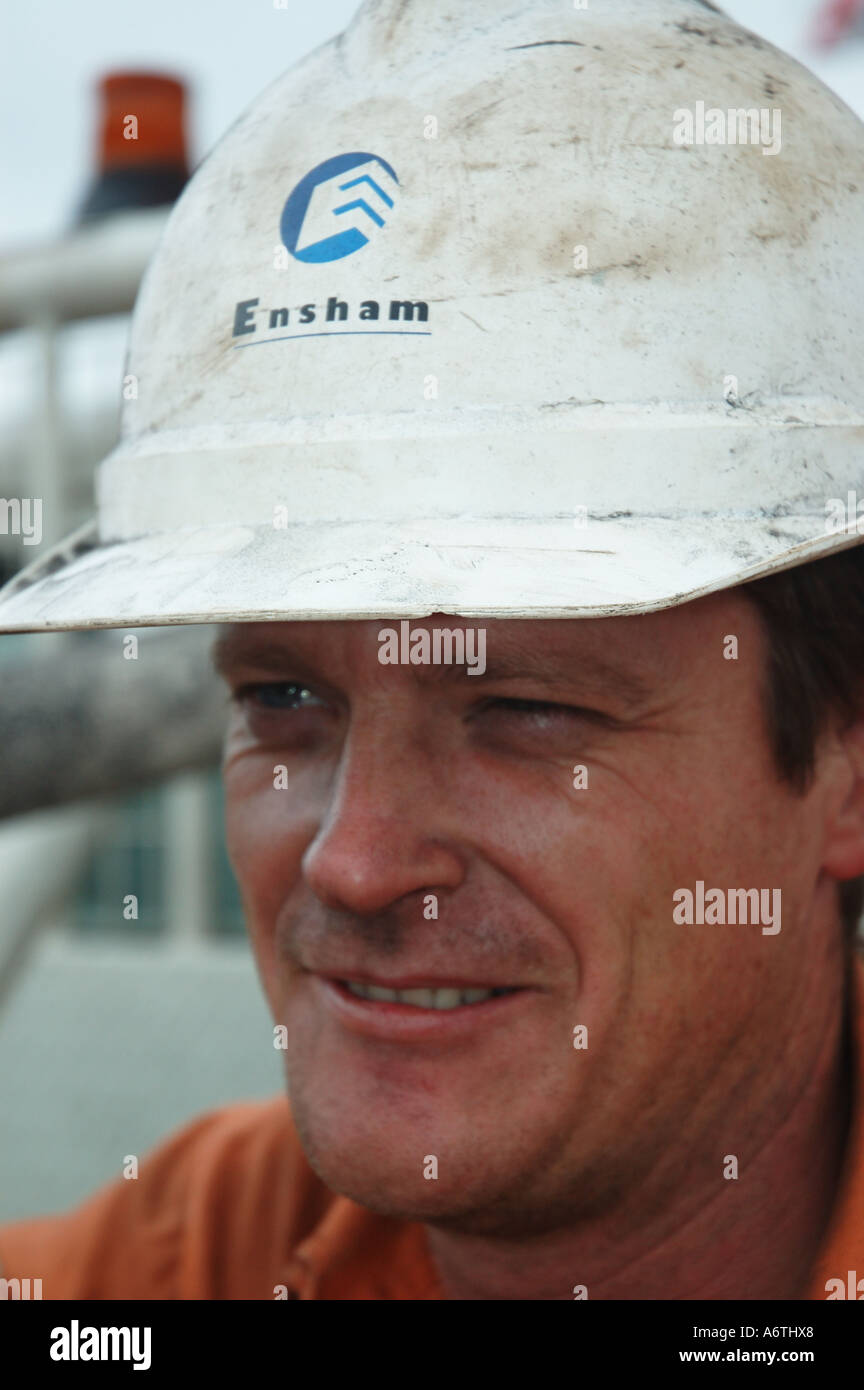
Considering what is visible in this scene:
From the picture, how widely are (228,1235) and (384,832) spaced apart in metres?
1.17

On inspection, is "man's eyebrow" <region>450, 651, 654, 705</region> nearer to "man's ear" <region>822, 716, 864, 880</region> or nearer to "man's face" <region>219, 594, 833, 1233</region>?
"man's face" <region>219, 594, 833, 1233</region>

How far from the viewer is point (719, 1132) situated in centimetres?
186

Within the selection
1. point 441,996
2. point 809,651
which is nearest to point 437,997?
point 441,996

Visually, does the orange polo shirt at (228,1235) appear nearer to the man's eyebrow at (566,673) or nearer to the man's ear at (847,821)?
the man's ear at (847,821)

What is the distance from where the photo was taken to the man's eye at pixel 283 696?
1.93 meters

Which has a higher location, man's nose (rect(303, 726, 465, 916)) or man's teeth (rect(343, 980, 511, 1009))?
man's nose (rect(303, 726, 465, 916))

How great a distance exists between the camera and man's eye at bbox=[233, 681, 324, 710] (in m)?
1.93

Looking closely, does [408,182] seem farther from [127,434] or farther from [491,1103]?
[491,1103]

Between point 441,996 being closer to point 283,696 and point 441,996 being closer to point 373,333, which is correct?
point 283,696

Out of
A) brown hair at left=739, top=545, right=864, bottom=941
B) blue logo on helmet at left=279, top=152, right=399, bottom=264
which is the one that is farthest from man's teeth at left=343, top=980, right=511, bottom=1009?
blue logo on helmet at left=279, top=152, right=399, bottom=264

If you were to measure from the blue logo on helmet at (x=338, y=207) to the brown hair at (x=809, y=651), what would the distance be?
2.14ft

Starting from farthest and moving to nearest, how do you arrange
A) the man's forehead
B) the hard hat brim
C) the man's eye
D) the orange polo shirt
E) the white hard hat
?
the orange polo shirt → the man's eye → the man's forehead → the white hard hat → the hard hat brim

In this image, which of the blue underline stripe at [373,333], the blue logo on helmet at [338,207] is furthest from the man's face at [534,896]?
the blue logo on helmet at [338,207]

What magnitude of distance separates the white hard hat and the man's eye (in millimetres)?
303
